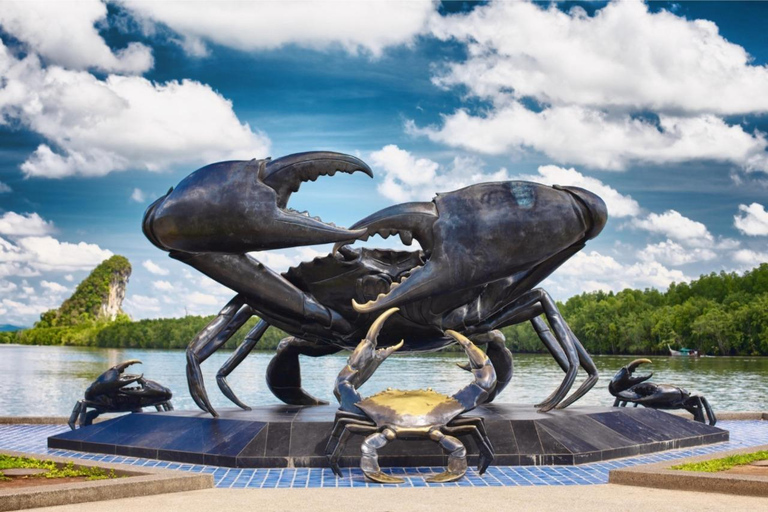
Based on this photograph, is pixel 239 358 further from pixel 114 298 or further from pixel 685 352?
pixel 114 298

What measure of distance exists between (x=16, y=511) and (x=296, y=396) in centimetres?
524

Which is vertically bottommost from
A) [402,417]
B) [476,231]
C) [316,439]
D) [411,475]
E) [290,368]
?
[411,475]

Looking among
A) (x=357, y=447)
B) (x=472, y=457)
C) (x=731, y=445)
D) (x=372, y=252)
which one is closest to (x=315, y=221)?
(x=372, y=252)

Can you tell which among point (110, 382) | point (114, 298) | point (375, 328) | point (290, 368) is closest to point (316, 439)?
point (375, 328)

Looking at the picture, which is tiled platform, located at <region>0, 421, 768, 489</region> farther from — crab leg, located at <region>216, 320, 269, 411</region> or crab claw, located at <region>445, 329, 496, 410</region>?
crab leg, located at <region>216, 320, 269, 411</region>

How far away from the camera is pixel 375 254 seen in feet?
31.2

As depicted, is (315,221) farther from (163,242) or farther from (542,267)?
(542,267)

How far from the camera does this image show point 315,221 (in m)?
8.46

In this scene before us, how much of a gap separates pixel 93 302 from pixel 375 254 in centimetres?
12404

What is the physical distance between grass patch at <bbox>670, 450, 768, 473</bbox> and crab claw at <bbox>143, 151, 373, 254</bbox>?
3549 mm

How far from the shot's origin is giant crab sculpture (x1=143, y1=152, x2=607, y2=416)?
845 cm

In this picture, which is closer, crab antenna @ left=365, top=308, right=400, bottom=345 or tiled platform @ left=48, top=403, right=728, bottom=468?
crab antenna @ left=365, top=308, right=400, bottom=345

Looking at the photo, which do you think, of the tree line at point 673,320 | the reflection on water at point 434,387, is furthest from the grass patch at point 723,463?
the tree line at point 673,320

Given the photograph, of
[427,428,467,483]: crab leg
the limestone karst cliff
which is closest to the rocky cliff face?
the limestone karst cliff
